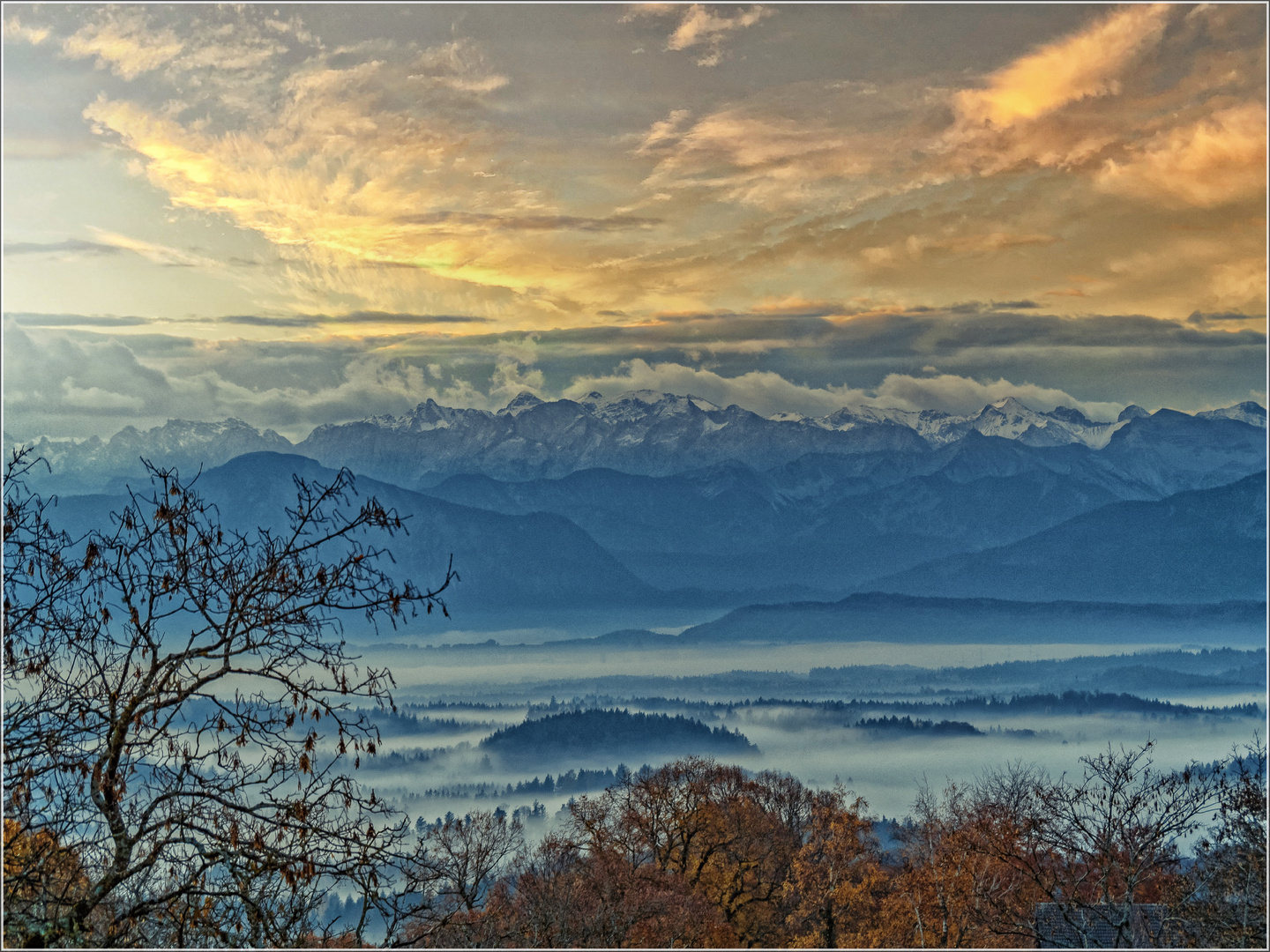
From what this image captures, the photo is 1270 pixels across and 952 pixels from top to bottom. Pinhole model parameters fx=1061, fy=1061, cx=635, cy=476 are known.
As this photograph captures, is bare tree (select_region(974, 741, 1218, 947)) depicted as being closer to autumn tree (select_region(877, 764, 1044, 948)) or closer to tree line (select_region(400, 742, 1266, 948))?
tree line (select_region(400, 742, 1266, 948))

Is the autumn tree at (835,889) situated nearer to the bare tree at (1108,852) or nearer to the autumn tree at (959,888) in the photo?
the autumn tree at (959,888)

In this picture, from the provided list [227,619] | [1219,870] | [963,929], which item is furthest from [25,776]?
[963,929]

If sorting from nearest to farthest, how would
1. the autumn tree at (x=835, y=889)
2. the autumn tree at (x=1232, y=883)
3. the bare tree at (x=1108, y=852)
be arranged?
the autumn tree at (x=1232, y=883) < the bare tree at (x=1108, y=852) < the autumn tree at (x=835, y=889)

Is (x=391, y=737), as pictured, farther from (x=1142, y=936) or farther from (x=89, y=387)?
(x=1142, y=936)

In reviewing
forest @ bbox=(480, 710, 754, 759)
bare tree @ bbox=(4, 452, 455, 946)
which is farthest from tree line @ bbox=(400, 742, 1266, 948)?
A: forest @ bbox=(480, 710, 754, 759)

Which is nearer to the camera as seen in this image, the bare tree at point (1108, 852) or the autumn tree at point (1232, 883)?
the autumn tree at point (1232, 883)

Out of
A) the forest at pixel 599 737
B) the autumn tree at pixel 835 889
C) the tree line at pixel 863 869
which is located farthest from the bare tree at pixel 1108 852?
the forest at pixel 599 737

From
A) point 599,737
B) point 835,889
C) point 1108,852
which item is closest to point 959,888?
point 835,889

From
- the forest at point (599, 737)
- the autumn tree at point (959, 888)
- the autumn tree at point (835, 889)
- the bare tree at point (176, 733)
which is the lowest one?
the forest at point (599, 737)

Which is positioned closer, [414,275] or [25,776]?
[25,776]
